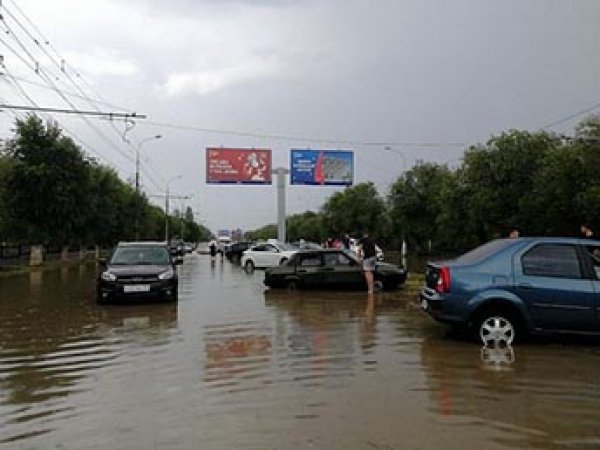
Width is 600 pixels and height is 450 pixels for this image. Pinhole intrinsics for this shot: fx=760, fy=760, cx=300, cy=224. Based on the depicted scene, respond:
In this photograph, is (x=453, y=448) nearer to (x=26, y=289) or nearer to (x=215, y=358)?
(x=215, y=358)

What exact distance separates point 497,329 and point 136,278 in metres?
9.76

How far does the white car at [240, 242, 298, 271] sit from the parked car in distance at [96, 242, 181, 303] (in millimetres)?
17249

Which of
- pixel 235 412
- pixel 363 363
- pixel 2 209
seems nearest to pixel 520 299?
pixel 363 363

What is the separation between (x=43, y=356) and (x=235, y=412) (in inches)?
183

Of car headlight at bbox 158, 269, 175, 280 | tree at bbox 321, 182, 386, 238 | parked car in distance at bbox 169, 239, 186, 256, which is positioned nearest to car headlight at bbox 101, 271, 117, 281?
car headlight at bbox 158, 269, 175, 280

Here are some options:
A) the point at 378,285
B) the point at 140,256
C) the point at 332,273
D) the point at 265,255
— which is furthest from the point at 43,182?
the point at 378,285

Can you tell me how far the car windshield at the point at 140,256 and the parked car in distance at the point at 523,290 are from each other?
1003cm

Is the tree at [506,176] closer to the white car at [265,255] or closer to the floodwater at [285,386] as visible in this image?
the white car at [265,255]

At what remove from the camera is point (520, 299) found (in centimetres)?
1073

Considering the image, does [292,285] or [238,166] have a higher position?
[238,166]

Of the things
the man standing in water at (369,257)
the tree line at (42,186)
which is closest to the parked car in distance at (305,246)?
the man standing in water at (369,257)

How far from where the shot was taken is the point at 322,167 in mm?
50188

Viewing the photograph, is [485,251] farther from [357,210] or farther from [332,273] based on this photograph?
[357,210]

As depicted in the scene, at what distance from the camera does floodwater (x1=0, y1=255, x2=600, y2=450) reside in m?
6.23
